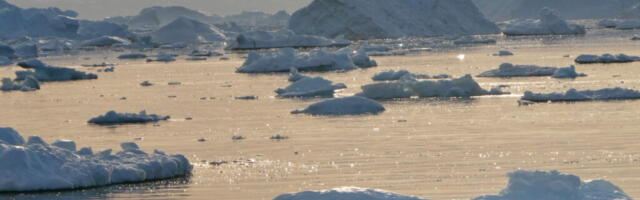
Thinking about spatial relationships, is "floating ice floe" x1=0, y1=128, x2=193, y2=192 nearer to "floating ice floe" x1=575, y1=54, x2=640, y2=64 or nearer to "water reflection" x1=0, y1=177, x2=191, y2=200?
"water reflection" x1=0, y1=177, x2=191, y2=200

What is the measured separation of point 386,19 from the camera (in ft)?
204

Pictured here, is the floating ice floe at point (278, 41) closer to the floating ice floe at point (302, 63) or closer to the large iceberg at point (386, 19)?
the large iceberg at point (386, 19)

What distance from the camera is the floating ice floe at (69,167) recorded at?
11859mm

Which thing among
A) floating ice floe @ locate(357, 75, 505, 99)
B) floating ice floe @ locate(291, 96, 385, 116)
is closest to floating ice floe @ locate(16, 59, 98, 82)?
floating ice floe @ locate(357, 75, 505, 99)

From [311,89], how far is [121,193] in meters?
13.5

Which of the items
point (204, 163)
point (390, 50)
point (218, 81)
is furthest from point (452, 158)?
point (390, 50)

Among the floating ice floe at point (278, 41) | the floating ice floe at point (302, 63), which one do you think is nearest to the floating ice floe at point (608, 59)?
the floating ice floe at point (302, 63)

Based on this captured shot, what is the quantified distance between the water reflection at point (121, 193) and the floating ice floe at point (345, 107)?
8453 mm

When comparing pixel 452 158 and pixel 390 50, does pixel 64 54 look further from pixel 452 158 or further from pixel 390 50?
pixel 452 158

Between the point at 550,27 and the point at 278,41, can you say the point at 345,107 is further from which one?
the point at 550,27

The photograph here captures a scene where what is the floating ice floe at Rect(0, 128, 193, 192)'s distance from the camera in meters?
11.9

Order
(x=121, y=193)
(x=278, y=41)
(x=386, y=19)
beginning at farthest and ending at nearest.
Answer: (x=386, y=19) → (x=278, y=41) → (x=121, y=193)

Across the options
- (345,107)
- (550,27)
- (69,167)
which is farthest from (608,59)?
(550,27)

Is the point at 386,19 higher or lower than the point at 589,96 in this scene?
higher
